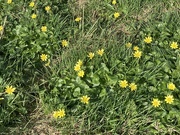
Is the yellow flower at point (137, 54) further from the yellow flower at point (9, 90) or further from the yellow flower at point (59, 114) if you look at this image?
the yellow flower at point (9, 90)

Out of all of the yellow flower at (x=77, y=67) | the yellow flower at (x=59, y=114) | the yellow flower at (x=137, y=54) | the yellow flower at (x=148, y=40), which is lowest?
the yellow flower at (x=59, y=114)

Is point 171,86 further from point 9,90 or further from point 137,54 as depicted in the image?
point 9,90

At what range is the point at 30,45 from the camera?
3.45m

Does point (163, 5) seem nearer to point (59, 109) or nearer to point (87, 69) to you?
point (87, 69)

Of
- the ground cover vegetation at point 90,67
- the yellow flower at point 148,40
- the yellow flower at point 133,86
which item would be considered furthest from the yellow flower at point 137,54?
the yellow flower at point 133,86

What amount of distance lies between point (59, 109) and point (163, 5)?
68.6 inches

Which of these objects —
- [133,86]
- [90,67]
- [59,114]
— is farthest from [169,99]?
[59,114]

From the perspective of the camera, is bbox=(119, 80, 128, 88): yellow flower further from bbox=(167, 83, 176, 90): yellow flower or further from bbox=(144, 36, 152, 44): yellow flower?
bbox=(144, 36, 152, 44): yellow flower

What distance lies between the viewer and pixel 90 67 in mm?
3088

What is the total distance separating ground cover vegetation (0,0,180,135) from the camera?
112 inches

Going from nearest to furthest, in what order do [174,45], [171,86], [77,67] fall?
[171,86]
[77,67]
[174,45]

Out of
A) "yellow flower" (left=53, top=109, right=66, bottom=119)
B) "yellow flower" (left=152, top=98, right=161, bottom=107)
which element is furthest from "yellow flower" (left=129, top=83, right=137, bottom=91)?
"yellow flower" (left=53, top=109, right=66, bottom=119)

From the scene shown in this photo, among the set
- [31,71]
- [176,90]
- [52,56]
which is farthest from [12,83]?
[176,90]

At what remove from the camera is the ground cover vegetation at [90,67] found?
2.83 m
